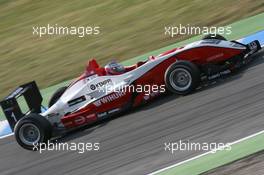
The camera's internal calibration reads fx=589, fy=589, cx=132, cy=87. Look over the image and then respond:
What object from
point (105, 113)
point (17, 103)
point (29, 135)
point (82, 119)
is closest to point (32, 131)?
point (29, 135)

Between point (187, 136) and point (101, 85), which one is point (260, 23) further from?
point (187, 136)

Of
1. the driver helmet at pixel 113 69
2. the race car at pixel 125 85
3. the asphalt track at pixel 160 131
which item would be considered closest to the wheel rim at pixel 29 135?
the race car at pixel 125 85

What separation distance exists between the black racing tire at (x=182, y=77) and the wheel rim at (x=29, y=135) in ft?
8.30

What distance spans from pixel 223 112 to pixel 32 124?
11.4 feet

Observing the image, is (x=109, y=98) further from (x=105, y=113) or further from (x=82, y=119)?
(x=82, y=119)

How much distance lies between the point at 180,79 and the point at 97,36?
7240mm

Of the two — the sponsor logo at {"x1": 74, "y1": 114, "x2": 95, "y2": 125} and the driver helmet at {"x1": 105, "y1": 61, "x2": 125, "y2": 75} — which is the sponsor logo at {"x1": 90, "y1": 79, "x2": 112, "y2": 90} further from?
the sponsor logo at {"x1": 74, "y1": 114, "x2": 95, "y2": 125}

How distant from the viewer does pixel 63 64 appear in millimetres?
15789

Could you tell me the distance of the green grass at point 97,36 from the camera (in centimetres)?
1509

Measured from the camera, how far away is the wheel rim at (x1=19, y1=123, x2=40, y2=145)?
1062 centimetres

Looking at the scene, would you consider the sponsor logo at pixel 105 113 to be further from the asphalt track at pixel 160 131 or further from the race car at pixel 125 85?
the asphalt track at pixel 160 131

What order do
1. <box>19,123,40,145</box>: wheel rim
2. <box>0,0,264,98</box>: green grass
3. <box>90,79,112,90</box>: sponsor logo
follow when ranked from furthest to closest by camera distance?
<box>0,0,264,98</box>: green grass
<box>90,79,112,90</box>: sponsor logo
<box>19,123,40,145</box>: wheel rim

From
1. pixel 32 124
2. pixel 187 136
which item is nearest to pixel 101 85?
pixel 32 124

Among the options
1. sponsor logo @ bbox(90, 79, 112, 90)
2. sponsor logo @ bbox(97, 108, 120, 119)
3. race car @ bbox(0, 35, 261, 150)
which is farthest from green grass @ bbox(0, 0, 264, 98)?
sponsor logo @ bbox(97, 108, 120, 119)
